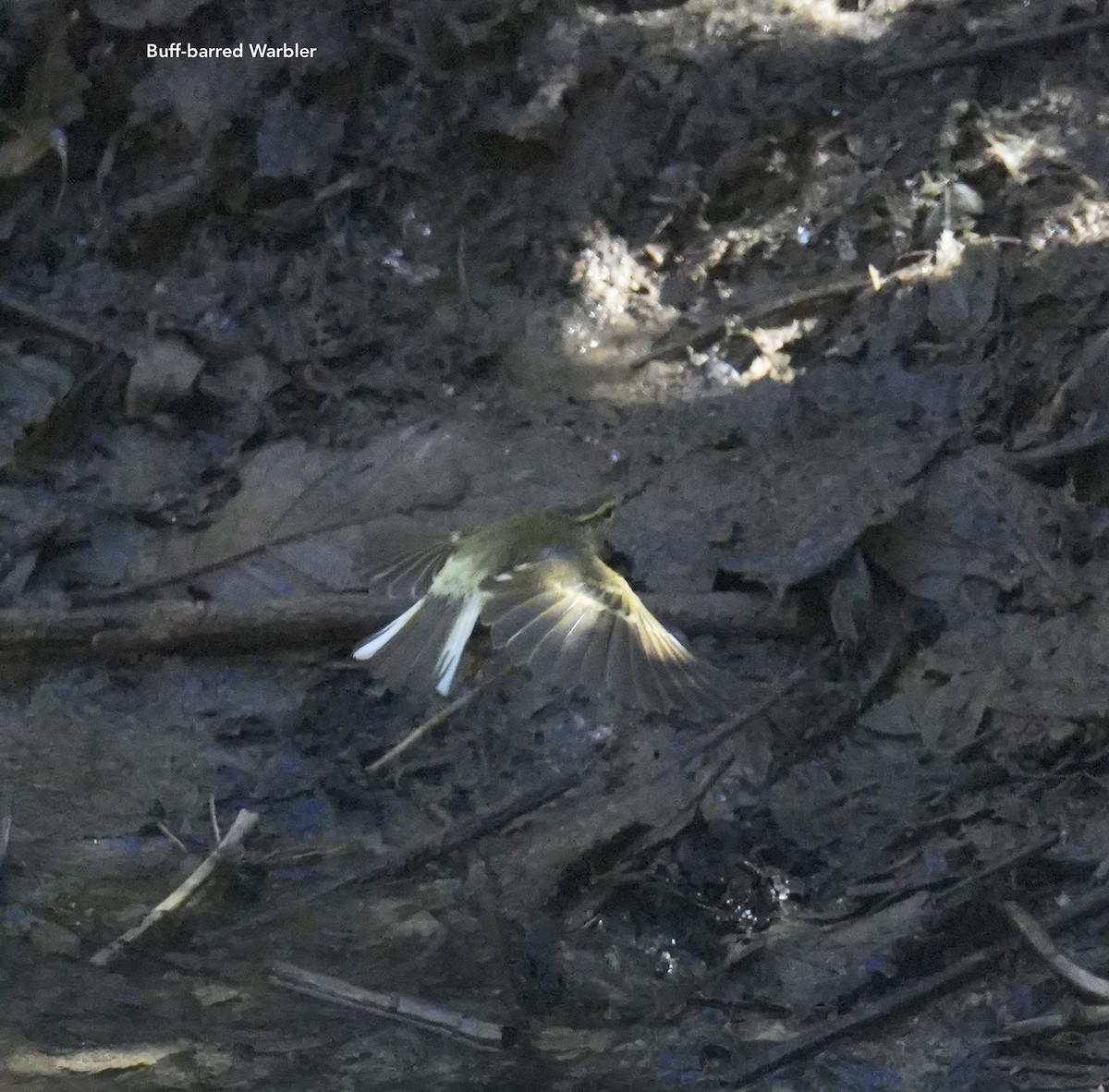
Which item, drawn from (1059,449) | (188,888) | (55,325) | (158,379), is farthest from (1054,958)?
(55,325)

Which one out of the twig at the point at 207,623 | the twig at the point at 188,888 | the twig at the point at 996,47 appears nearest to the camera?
the twig at the point at 188,888

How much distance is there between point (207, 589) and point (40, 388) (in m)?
1.25

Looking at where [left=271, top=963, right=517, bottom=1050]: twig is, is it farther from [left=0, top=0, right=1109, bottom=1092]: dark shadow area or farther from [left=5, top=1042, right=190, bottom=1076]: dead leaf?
[left=5, top=1042, right=190, bottom=1076]: dead leaf

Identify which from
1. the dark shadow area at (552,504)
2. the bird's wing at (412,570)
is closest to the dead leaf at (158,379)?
the dark shadow area at (552,504)

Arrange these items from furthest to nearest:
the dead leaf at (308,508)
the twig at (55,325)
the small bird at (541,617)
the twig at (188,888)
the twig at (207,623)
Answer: the twig at (55,325) → the dead leaf at (308,508) → the twig at (207,623) → the small bird at (541,617) → the twig at (188,888)

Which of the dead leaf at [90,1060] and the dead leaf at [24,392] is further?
the dead leaf at [24,392]

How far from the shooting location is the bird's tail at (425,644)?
3934mm

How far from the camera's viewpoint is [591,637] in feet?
12.3

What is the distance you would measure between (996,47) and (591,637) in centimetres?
316

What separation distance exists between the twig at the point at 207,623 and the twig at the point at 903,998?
1269 mm

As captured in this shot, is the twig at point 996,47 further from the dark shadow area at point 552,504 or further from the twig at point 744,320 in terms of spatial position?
the twig at point 744,320

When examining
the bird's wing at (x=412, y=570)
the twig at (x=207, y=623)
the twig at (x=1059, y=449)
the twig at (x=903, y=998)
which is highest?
the twig at (x=1059, y=449)

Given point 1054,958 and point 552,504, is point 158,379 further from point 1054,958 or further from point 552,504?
point 1054,958

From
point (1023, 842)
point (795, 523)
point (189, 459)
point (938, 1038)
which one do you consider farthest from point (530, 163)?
point (938, 1038)
